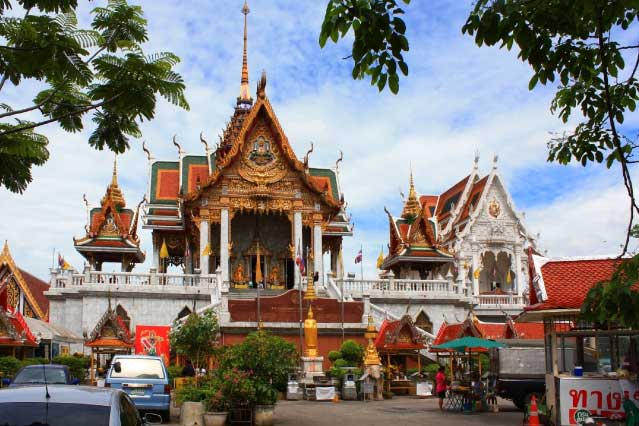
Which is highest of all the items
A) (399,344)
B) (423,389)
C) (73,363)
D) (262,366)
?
(399,344)

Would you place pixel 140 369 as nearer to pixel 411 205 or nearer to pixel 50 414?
pixel 50 414

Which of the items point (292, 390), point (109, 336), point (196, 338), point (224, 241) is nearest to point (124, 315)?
point (224, 241)

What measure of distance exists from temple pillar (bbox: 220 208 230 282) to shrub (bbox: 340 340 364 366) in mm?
11000

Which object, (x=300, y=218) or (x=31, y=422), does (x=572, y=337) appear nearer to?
(x=31, y=422)

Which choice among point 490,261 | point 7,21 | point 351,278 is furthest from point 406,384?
point 490,261

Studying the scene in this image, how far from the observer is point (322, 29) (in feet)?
17.4

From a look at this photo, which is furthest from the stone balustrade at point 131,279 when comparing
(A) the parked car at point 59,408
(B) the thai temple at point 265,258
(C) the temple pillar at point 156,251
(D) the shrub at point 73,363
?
(A) the parked car at point 59,408

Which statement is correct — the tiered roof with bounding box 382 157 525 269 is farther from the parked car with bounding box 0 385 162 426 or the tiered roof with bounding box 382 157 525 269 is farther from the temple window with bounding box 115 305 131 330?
the parked car with bounding box 0 385 162 426

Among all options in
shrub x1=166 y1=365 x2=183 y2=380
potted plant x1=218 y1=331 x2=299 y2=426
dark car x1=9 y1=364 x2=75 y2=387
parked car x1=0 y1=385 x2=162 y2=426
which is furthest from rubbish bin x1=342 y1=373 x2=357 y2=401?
parked car x1=0 y1=385 x2=162 y2=426

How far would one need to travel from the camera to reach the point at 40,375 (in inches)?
610

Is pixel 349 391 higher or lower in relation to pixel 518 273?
lower

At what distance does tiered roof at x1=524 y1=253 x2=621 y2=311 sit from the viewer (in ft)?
44.2

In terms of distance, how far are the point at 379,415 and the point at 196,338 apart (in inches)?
341

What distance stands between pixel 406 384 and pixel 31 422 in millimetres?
21809
